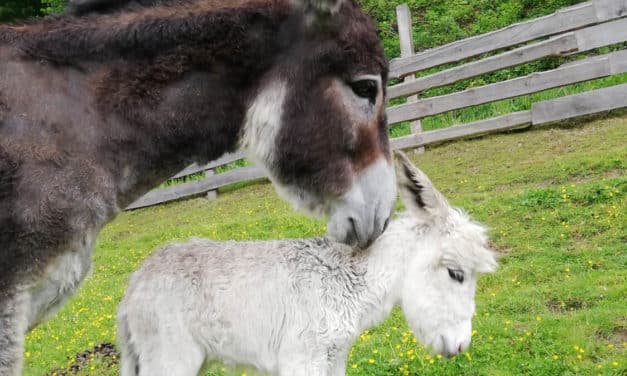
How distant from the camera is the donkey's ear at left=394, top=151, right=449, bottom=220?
4.23 meters

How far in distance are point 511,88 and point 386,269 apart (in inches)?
320

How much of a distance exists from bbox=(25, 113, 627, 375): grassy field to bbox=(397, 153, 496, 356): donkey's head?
Answer: 92 centimetres

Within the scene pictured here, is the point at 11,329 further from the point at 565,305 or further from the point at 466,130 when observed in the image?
the point at 466,130

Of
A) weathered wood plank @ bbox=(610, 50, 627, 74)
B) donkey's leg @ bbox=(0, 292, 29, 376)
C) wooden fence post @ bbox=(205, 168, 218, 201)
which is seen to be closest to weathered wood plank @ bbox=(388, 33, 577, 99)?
weathered wood plank @ bbox=(610, 50, 627, 74)

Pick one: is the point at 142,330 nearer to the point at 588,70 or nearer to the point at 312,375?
the point at 312,375

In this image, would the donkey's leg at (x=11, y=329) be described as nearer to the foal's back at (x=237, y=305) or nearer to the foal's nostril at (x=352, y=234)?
the foal's nostril at (x=352, y=234)

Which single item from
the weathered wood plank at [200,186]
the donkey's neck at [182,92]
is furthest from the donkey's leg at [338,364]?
the weathered wood plank at [200,186]

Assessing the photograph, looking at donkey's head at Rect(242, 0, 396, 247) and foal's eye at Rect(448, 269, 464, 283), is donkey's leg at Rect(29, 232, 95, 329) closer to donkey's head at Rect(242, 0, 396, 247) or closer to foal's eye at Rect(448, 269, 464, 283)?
donkey's head at Rect(242, 0, 396, 247)

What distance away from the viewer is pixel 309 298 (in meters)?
4.17

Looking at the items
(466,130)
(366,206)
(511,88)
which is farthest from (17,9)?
(366,206)

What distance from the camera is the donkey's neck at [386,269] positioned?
4.27 meters

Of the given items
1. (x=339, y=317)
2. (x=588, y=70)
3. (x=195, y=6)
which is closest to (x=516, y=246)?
(x=339, y=317)

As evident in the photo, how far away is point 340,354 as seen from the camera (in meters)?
4.09

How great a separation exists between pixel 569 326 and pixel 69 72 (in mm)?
4527
